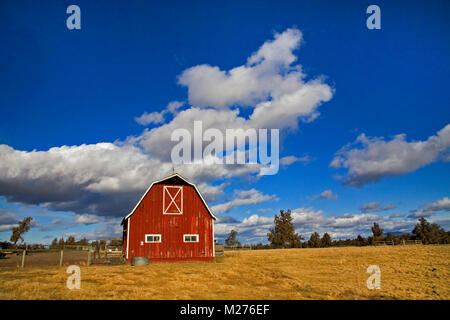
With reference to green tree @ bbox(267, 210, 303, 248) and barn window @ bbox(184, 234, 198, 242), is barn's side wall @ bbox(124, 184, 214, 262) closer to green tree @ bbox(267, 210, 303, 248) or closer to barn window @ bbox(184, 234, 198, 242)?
barn window @ bbox(184, 234, 198, 242)

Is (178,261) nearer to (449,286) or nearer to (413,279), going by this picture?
(413,279)

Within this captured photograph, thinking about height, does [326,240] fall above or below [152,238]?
below

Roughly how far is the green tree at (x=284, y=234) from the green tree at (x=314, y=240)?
5021 millimetres

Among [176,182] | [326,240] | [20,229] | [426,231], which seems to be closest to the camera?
[176,182]

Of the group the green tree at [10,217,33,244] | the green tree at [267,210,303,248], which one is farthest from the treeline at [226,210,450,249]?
the green tree at [10,217,33,244]

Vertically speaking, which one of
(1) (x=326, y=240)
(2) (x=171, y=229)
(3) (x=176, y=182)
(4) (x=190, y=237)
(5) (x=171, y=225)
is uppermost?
(3) (x=176, y=182)

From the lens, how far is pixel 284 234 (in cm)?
8150

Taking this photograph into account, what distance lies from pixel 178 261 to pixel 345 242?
73.4m

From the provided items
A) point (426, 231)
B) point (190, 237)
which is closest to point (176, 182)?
point (190, 237)

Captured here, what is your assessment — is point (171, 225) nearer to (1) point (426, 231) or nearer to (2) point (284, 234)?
(2) point (284, 234)

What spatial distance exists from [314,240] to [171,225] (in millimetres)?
66570

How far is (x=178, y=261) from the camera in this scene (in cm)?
2881
